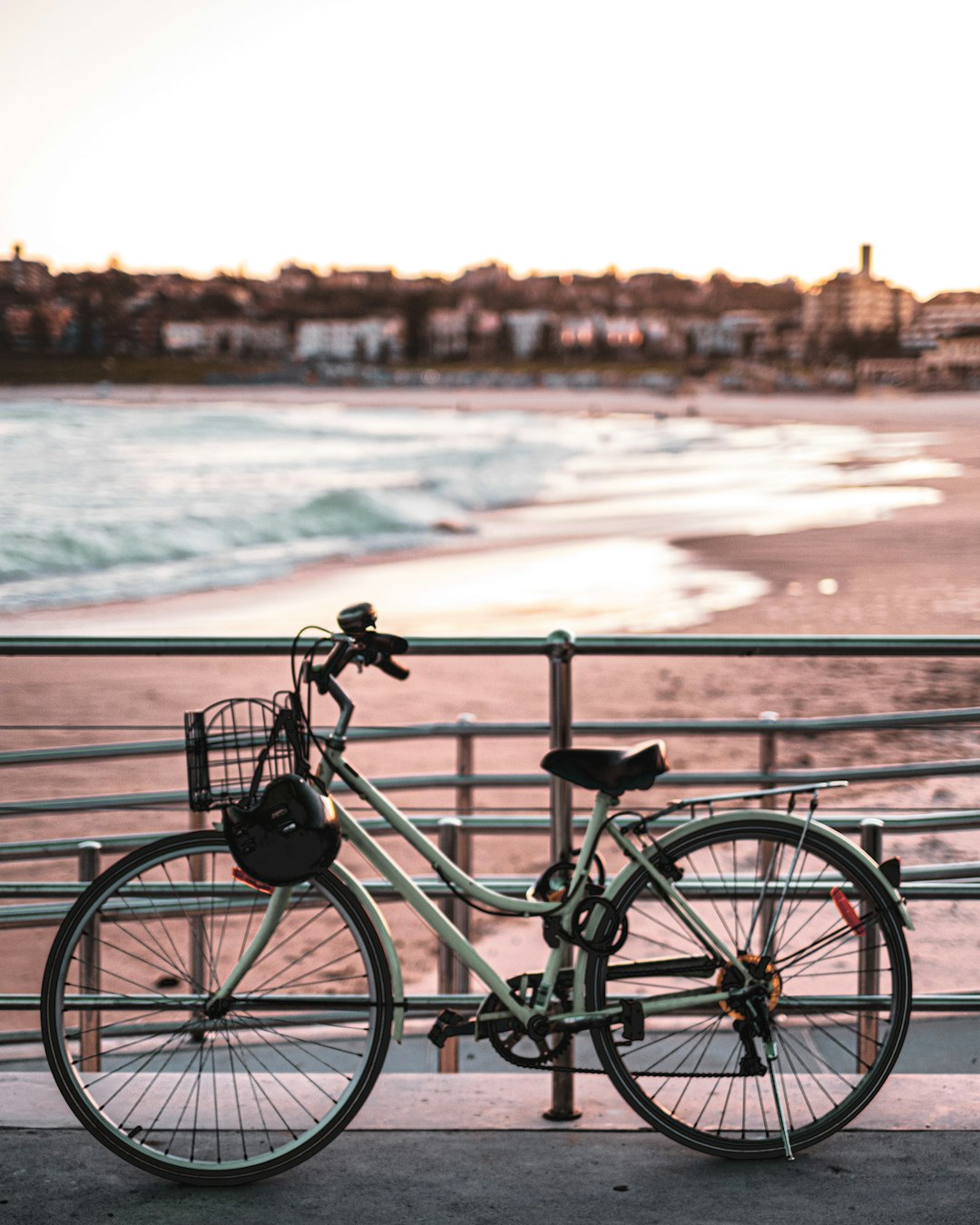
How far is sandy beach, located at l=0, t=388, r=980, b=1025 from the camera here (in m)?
6.29

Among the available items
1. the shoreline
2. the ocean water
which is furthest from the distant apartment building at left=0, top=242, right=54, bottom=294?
the shoreline

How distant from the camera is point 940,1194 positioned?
2723 mm

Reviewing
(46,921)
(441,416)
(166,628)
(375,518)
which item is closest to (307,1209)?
(46,921)

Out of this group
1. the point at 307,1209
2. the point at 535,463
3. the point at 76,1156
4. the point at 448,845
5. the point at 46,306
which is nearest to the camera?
the point at 307,1209

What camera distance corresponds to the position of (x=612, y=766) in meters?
2.72

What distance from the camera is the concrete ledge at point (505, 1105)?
3.04 metres

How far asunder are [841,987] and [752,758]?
3071 mm

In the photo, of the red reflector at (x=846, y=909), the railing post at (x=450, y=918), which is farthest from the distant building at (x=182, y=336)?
the red reflector at (x=846, y=909)

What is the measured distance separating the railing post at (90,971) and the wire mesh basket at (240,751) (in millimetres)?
384

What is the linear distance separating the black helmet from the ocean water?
1499 cm

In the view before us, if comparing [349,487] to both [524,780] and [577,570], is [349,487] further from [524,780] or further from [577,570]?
[524,780]

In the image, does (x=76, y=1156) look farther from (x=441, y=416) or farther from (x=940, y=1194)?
(x=441, y=416)

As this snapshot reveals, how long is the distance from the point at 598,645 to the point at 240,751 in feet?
2.63

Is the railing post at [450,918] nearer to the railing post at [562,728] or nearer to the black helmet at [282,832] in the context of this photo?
the railing post at [562,728]
